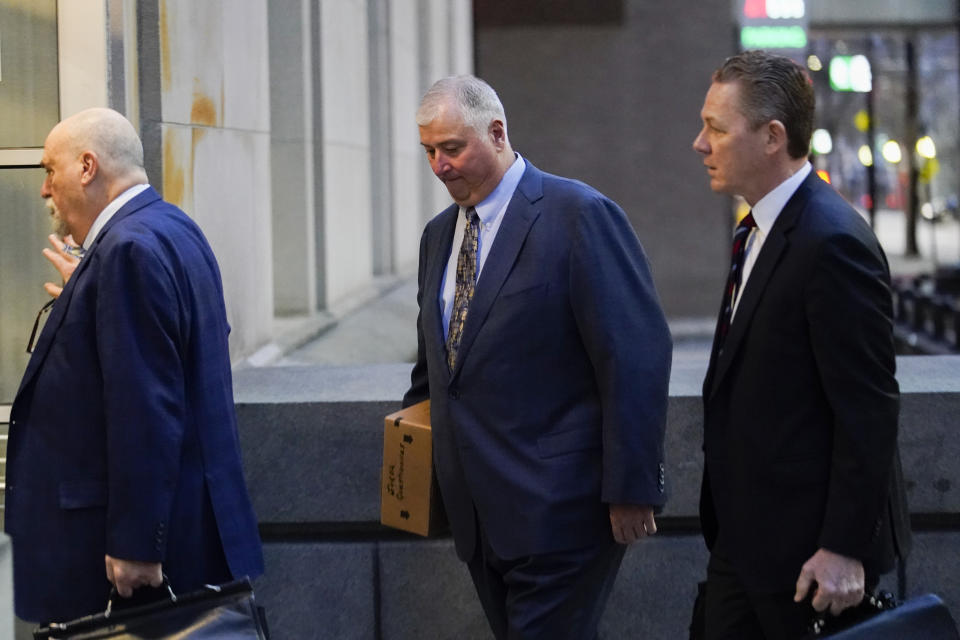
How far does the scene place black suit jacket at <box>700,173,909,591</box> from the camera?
2.96m

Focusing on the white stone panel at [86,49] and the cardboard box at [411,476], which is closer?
the cardboard box at [411,476]

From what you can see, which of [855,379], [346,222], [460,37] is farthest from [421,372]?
[460,37]

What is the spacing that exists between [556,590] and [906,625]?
0.85 meters

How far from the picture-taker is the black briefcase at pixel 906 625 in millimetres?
2949

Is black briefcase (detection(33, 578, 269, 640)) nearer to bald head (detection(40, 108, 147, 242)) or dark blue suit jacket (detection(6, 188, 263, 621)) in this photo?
dark blue suit jacket (detection(6, 188, 263, 621))

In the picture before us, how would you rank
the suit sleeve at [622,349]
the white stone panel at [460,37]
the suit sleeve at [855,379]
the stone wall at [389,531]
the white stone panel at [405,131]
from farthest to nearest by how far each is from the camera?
the white stone panel at [460,37], the white stone panel at [405,131], the stone wall at [389,531], the suit sleeve at [622,349], the suit sleeve at [855,379]

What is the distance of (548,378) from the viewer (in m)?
3.38

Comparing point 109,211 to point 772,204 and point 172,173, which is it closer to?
point 172,173

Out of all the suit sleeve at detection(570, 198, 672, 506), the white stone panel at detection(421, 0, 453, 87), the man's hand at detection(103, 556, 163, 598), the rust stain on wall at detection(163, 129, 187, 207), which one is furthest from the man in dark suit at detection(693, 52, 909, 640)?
the white stone panel at detection(421, 0, 453, 87)

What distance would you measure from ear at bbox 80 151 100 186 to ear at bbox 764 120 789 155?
1662mm

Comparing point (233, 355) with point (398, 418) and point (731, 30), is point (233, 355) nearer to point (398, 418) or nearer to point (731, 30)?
point (398, 418)

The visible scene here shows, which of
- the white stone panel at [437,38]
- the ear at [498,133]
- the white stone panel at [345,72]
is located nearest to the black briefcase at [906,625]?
the ear at [498,133]

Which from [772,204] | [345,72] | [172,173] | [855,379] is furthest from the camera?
[345,72]

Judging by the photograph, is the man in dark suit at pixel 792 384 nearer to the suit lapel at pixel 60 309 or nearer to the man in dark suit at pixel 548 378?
the man in dark suit at pixel 548 378
